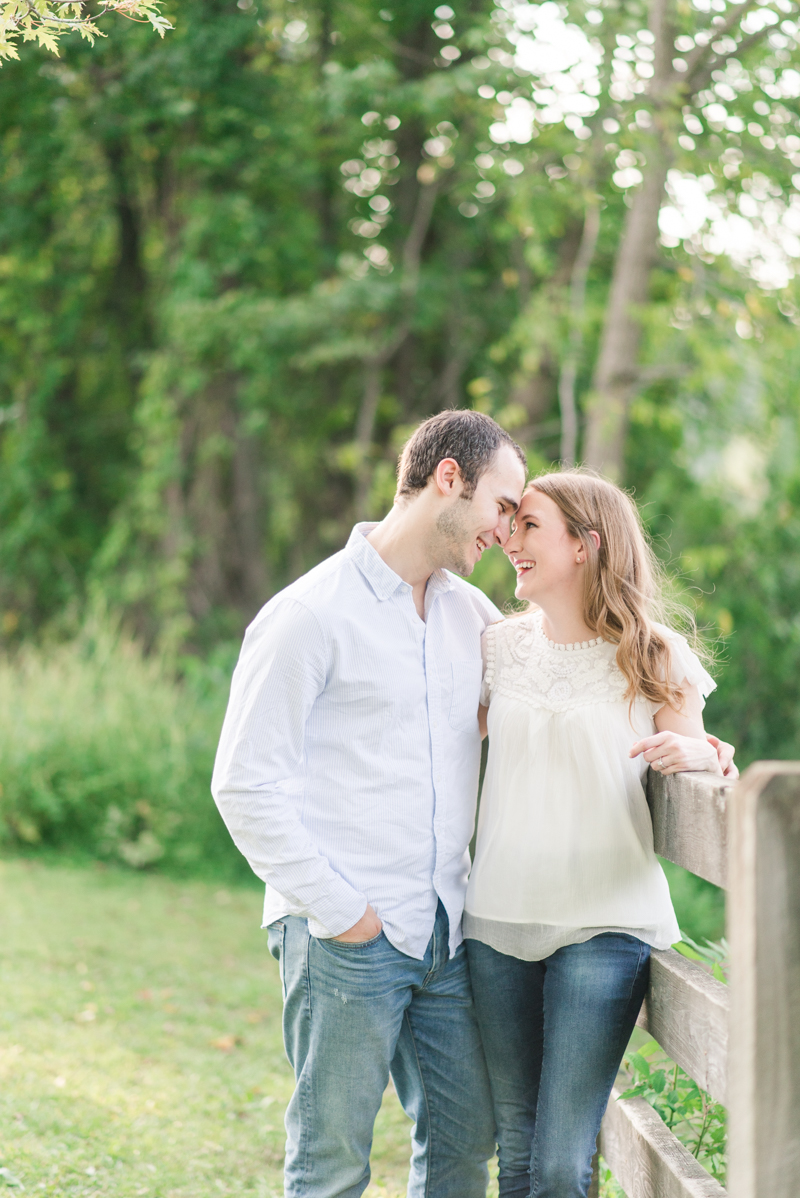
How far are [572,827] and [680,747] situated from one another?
32 centimetres

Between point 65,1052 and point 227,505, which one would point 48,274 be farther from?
point 65,1052

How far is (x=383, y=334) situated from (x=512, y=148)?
289 cm

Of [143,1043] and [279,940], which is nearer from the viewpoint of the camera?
[279,940]

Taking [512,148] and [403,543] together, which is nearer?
[403,543]

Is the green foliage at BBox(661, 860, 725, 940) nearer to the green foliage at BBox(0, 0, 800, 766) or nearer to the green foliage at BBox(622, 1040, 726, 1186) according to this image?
the green foliage at BBox(0, 0, 800, 766)

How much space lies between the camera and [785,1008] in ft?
4.68

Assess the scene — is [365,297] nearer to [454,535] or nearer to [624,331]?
[624,331]

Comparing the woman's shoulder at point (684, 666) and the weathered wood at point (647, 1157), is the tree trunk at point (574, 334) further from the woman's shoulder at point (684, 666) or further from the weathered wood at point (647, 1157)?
the weathered wood at point (647, 1157)

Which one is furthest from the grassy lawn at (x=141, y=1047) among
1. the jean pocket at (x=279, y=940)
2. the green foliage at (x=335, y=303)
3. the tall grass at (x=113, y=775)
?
the green foliage at (x=335, y=303)

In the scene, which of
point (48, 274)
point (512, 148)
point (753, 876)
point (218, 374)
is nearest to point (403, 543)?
point (753, 876)

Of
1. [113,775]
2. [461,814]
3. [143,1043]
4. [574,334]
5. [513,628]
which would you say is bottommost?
[113,775]

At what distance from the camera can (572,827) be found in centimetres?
230

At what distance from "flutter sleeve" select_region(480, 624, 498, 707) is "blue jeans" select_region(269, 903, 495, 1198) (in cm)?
53

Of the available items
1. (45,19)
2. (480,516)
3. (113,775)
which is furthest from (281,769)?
(113,775)
